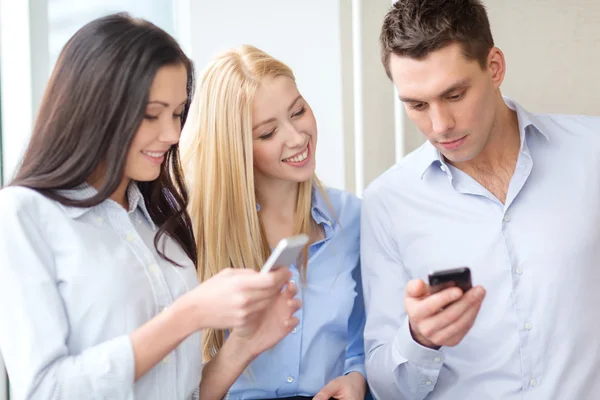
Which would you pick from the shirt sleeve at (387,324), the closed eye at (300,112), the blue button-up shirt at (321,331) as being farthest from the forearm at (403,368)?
the closed eye at (300,112)

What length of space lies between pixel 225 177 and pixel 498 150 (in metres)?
0.77

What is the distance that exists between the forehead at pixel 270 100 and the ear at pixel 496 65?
57cm

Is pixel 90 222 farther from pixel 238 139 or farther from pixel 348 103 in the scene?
pixel 348 103

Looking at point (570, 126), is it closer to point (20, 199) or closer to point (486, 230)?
point (486, 230)

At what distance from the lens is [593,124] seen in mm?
2168

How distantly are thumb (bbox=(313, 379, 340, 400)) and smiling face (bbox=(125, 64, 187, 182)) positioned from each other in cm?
82

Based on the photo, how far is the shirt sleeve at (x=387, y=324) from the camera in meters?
1.96

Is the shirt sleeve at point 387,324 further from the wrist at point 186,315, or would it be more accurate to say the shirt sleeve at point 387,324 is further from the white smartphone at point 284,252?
the wrist at point 186,315

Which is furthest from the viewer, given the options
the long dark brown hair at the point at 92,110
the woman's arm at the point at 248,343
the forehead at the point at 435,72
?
the forehead at the point at 435,72

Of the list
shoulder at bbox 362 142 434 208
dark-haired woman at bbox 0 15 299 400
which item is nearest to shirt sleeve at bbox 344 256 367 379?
shoulder at bbox 362 142 434 208

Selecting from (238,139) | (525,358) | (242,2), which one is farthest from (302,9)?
(525,358)

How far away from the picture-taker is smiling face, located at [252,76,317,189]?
2.23m

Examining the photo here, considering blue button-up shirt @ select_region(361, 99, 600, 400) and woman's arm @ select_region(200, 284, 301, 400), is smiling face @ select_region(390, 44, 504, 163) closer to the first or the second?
blue button-up shirt @ select_region(361, 99, 600, 400)

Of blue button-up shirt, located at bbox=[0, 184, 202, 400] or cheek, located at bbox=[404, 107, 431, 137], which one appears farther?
cheek, located at bbox=[404, 107, 431, 137]
